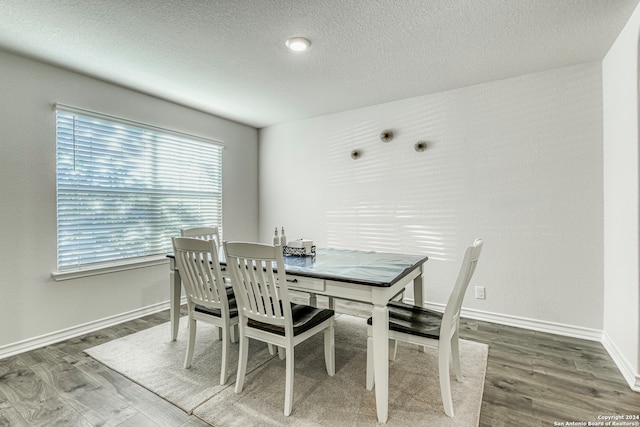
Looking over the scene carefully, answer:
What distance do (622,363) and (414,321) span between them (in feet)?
5.28

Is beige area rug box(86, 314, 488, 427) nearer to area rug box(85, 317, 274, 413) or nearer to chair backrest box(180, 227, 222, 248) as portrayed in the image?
area rug box(85, 317, 274, 413)

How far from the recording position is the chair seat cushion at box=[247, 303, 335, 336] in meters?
1.87

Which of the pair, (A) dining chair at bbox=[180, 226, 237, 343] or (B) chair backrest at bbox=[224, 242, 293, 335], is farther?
(A) dining chair at bbox=[180, 226, 237, 343]

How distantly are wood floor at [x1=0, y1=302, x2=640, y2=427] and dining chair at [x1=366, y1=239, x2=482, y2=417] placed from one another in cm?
29

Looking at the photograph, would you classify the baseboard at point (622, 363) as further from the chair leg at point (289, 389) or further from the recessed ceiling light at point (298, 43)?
the recessed ceiling light at point (298, 43)

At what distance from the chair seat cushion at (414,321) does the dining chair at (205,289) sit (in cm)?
96

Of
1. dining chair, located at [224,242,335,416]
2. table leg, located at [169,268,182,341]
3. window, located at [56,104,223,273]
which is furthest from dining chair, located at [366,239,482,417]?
window, located at [56,104,223,273]

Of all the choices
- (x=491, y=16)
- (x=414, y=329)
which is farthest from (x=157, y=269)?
(x=491, y=16)

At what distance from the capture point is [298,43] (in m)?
2.32

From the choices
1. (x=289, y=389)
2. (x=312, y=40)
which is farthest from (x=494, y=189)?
(x=289, y=389)

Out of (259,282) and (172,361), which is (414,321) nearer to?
(259,282)

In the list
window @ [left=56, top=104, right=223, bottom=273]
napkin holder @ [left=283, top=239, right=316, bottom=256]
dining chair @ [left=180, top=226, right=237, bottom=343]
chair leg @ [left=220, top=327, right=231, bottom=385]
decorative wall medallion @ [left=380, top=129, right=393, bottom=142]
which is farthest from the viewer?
decorative wall medallion @ [left=380, top=129, right=393, bottom=142]

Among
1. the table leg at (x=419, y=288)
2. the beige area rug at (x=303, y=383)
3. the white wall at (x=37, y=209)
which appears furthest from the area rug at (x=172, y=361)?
the table leg at (x=419, y=288)

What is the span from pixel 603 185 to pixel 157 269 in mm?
4459
